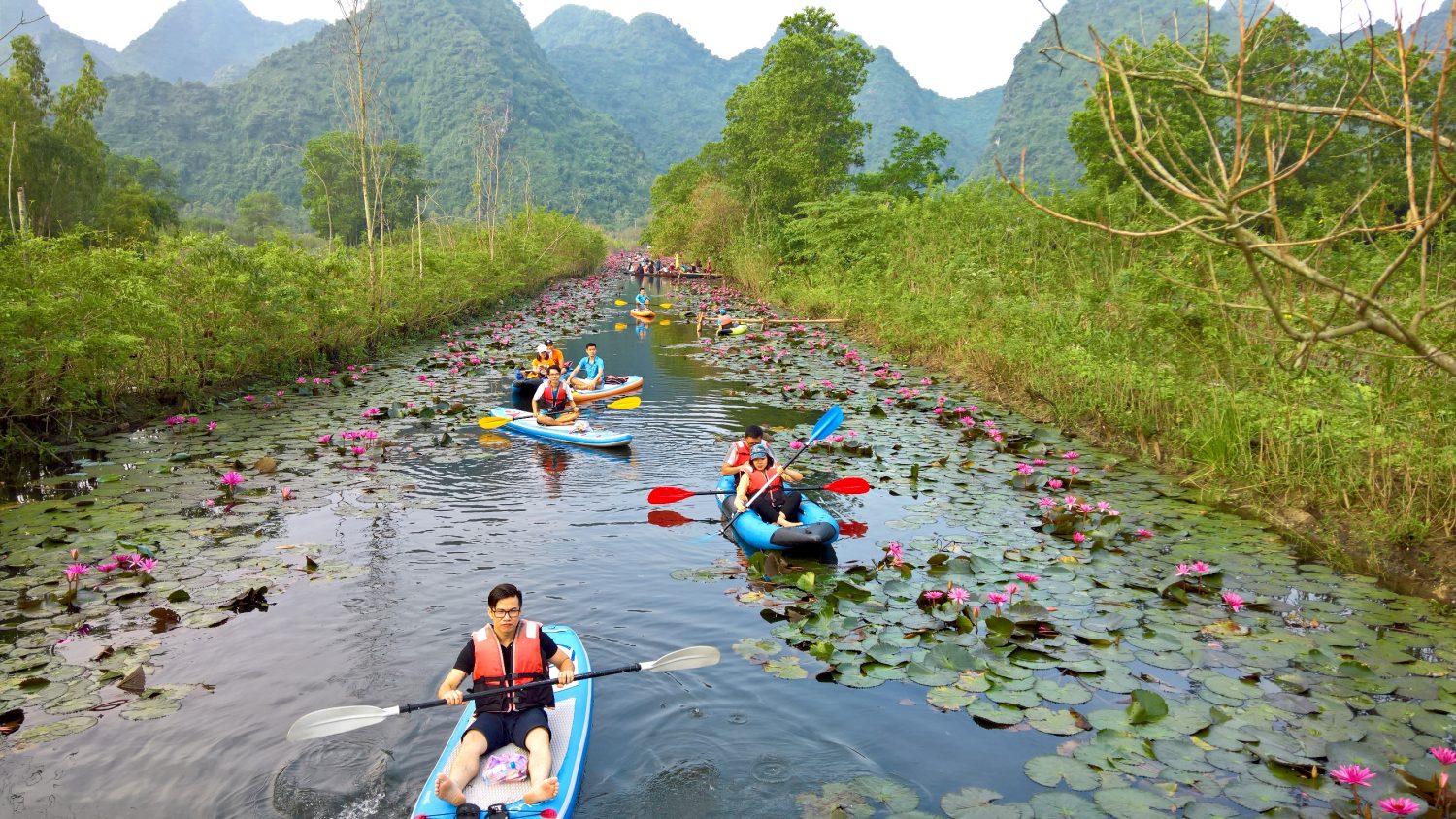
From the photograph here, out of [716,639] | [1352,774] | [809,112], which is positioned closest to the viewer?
[1352,774]

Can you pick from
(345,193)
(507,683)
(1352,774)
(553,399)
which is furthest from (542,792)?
(345,193)

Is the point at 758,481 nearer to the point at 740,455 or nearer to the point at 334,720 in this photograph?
the point at 740,455

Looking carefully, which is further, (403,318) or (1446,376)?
(403,318)

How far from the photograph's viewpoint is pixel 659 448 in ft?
37.6

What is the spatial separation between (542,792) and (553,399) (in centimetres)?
911

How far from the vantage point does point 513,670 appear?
4719 mm

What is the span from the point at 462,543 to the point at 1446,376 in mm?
7906

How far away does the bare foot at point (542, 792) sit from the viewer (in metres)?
4.02

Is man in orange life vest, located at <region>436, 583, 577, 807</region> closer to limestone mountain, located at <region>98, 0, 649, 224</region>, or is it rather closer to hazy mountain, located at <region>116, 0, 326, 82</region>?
limestone mountain, located at <region>98, 0, 649, 224</region>

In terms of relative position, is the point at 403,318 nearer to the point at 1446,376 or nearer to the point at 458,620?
the point at 458,620

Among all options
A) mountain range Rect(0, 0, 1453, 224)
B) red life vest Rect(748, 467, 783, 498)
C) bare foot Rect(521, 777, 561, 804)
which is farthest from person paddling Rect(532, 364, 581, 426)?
mountain range Rect(0, 0, 1453, 224)

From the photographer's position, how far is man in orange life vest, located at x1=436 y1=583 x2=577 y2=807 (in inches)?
169

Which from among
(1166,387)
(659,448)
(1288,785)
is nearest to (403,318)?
(659,448)

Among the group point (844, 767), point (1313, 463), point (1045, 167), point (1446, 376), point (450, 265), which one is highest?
point (1045, 167)
